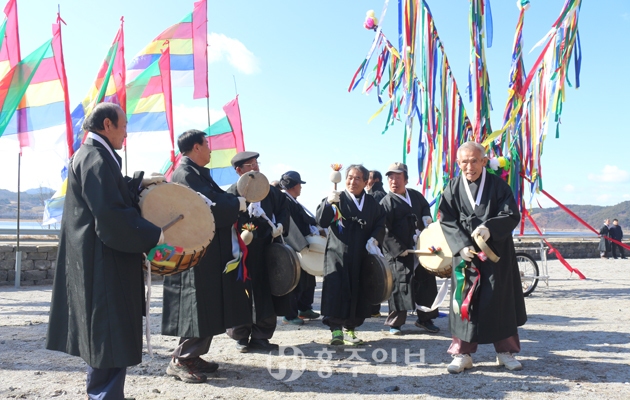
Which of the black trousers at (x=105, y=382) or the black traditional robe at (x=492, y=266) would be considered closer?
the black trousers at (x=105, y=382)

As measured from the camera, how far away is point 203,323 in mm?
3521

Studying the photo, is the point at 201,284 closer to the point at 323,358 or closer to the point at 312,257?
the point at 323,358

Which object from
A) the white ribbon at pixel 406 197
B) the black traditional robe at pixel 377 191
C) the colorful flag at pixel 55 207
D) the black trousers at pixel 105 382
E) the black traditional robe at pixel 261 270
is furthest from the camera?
the colorful flag at pixel 55 207

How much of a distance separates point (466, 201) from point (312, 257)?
2.28m

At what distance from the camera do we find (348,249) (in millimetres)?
4723

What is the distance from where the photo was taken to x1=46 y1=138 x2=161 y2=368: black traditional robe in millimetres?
2555

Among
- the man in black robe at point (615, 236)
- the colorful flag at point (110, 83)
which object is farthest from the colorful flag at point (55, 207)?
the man in black robe at point (615, 236)

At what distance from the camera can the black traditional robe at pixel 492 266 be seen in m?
3.69

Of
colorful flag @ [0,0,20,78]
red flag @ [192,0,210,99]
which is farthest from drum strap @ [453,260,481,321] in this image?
colorful flag @ [0,0,20,78]

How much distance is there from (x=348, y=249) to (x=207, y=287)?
1575 mm

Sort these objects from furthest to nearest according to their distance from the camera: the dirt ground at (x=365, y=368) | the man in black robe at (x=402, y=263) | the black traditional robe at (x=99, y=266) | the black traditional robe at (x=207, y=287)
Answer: the man in black robe at (x=402, y=263) → the black traditional robe at (x=207, y=287) → the dirt ground at (x=365, y=368) → the black traditional robe at (x=99, y=266)

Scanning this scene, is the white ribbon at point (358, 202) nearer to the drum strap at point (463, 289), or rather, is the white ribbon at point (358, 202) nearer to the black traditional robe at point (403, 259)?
the black traditional robe at point (403, 259)

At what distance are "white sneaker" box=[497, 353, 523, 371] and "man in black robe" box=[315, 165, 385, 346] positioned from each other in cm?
129

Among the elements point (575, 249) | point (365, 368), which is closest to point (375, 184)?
point (365, 368)
